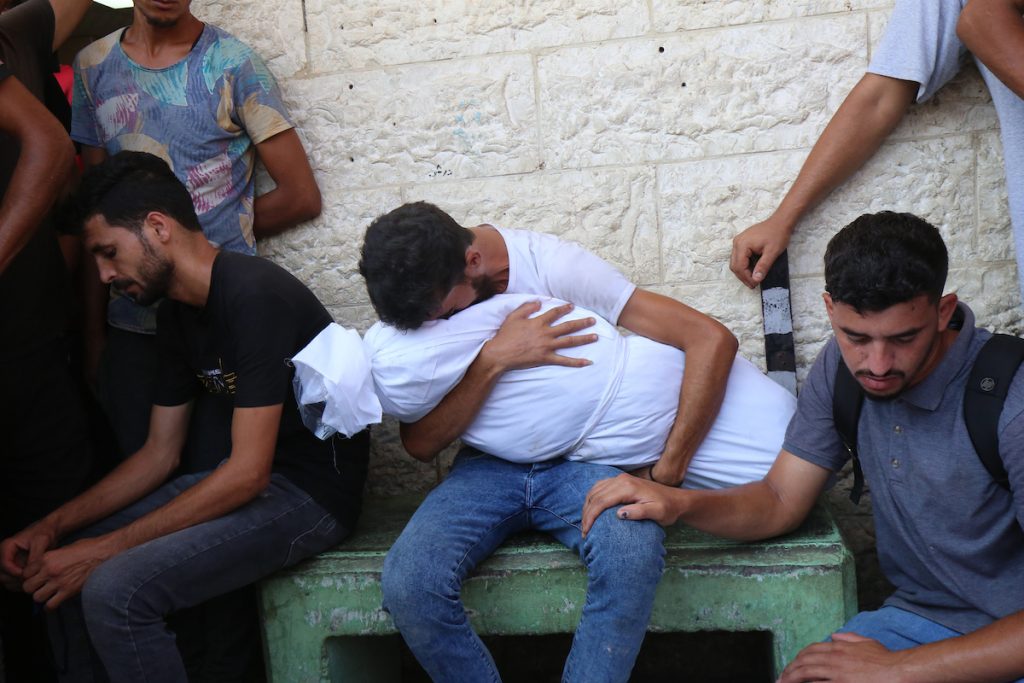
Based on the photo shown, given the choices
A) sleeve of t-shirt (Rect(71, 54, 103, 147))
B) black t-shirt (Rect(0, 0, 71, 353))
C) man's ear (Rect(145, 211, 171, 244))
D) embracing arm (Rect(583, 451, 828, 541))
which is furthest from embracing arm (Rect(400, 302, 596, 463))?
sleeve of t-shirt (Rect(71, 54, 103, 147))

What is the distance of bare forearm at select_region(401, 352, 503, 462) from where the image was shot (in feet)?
8.75

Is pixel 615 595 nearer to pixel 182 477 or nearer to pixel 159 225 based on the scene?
pixel 182 477

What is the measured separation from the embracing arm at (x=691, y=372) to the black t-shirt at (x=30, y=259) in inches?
70.7

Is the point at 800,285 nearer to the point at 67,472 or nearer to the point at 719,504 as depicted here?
the point at 719,504

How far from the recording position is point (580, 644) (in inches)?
94.4

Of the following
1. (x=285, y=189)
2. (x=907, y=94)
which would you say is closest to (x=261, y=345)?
(x=285, y=189)

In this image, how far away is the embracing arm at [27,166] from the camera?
2.67 meters

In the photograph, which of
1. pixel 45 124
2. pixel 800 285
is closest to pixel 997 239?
pixel 800 285

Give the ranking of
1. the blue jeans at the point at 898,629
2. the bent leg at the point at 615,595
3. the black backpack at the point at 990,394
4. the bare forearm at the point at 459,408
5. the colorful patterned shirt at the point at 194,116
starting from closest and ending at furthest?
the black backpack at the point at 990,394, the blue jeans at the point at 898,629, the bent leg at the point at 615,595, the bare forearm at the point at 459,408, the colorful patterned shirt at the point at 194,116

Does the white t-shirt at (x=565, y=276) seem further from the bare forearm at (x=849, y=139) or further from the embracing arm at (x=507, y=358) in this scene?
the bare forearm at (x=849, y=139)

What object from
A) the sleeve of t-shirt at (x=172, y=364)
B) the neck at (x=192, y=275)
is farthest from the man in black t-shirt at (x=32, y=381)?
the neck at (x=192, y=275)

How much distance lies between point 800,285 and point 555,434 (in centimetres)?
108

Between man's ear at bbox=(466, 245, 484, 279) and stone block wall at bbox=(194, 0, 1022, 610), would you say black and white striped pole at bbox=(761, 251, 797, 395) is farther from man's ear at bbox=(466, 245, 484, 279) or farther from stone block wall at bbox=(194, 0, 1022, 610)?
man's ear at bbox=(466, 245, 484, 279)

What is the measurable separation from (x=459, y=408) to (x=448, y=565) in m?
0.41
